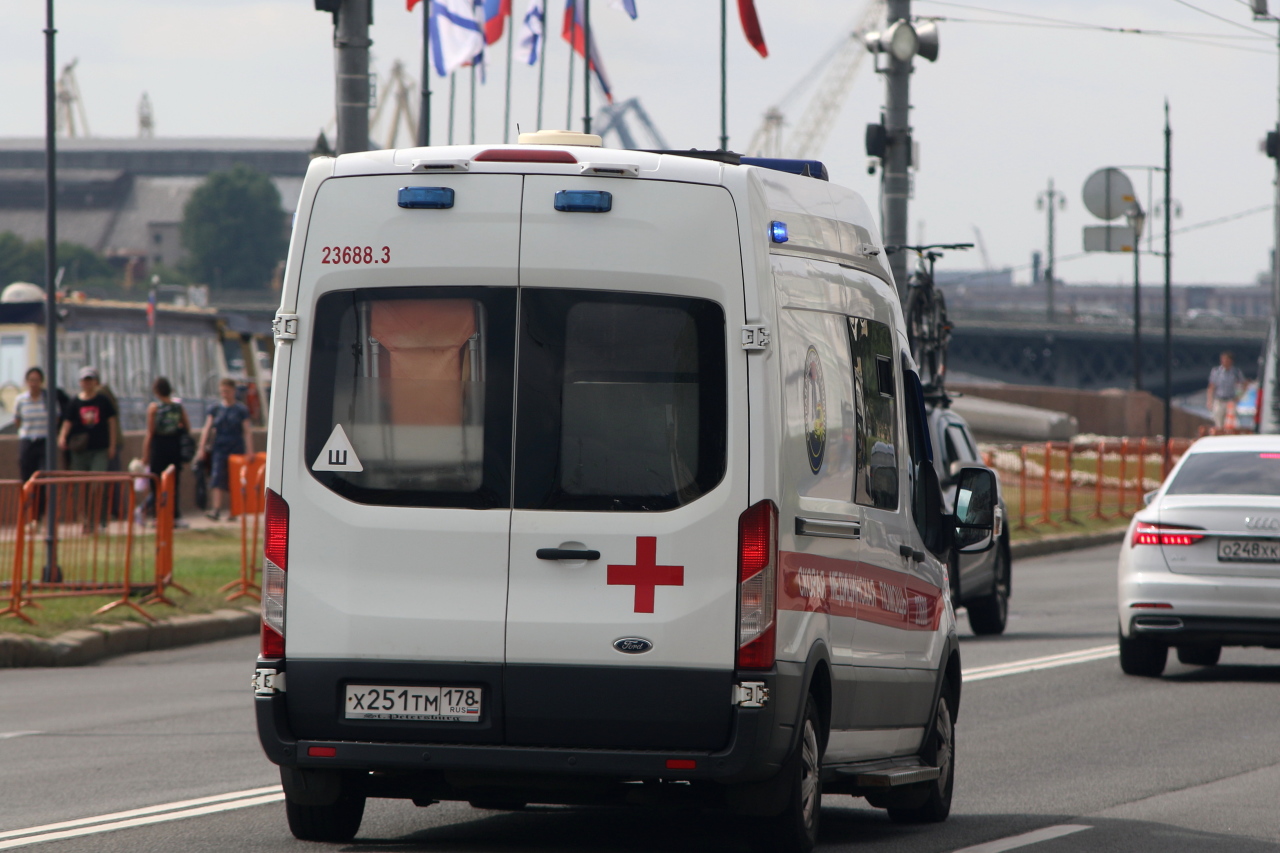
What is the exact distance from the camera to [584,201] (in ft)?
19.9

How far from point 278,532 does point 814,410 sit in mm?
1737

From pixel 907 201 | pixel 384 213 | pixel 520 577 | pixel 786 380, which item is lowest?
pixel 520 577

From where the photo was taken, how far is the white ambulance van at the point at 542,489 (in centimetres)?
592

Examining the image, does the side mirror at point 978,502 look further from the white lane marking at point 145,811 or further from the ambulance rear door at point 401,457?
the white lane marking at point 145,811

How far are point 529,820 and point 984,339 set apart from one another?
375 ft

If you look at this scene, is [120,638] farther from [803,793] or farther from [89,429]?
[803,793]

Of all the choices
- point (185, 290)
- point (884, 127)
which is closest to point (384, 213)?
point (884, 127)

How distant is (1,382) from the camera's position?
1276 inches

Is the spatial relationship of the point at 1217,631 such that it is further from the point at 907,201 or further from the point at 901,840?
the point at 907,201

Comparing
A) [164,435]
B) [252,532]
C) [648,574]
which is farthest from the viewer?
[164,435]

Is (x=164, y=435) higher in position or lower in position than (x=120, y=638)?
higher

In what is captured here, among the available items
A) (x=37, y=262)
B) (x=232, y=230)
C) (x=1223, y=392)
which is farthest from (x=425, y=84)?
(x=232, y=230)

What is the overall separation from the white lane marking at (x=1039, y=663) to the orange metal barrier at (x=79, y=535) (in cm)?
635

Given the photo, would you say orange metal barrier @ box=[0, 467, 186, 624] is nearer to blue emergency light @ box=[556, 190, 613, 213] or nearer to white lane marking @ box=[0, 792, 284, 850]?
white lane marking @ box=[0, 792, 284, 850]
